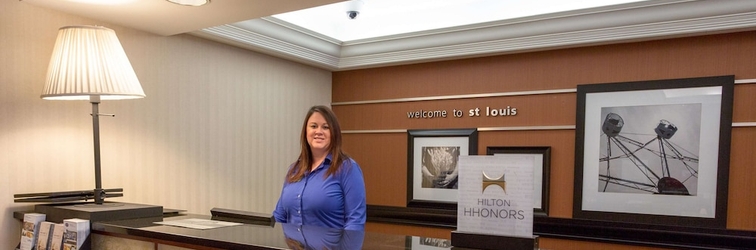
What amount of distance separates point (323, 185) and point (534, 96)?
2080 millimetres

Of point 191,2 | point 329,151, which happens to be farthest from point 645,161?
point 191,2

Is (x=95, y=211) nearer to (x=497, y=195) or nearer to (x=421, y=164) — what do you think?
(x=497, y=195)

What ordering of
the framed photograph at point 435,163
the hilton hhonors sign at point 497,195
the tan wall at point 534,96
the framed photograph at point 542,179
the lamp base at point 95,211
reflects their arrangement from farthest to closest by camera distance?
the framed photograph at point 435,163 → the framed photograph at point 542,179 → the tan wall at point 534,96 → the lamp base at point 95,211 → the hilton hhonors sign at point 497,195

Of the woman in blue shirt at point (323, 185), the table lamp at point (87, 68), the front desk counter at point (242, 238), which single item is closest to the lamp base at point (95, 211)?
the front desk counter at point (242, 238)

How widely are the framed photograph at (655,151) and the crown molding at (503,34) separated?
Result: 0.38 metres

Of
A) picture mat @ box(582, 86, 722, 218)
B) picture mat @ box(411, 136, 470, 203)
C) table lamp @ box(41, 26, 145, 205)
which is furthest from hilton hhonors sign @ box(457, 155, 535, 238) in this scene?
picture mat @ box(411, 136, 470, 203)

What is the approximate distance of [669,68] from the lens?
10.7 ft

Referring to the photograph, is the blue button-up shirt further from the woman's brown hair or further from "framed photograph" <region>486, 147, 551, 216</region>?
"framed photograph" <region>486, 147, 551, 216</region>

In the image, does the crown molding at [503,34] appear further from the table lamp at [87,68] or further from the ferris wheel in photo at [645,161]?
the table lamp at [87,68]

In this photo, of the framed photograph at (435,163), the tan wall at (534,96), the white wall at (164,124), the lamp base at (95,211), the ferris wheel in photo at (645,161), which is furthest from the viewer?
the framed photograph at (435,163)

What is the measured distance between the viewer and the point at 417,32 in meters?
3.91

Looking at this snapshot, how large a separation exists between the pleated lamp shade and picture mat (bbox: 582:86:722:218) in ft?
9.59

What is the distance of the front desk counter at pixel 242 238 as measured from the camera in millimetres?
1639

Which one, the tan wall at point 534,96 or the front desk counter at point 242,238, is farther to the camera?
the tan wall at point 534,96
